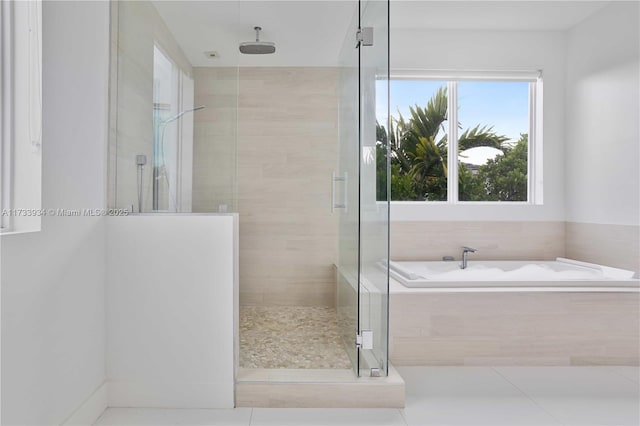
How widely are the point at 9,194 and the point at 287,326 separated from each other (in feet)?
7.14

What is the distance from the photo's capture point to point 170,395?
2152 millimetres

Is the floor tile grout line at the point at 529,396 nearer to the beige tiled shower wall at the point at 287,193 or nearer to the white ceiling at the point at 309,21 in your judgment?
the beige tiled shower wall at the point at 287,193

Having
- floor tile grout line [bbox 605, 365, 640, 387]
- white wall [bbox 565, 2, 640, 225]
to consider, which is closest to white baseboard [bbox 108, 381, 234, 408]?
floor tile grout line [bbox 605, 365, 640, 387]

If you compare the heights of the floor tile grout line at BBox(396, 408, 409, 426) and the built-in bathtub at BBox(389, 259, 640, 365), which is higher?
the built-in bathtub at BBox(389, 259, 640, 365)

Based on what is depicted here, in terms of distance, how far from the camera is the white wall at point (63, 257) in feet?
4.88

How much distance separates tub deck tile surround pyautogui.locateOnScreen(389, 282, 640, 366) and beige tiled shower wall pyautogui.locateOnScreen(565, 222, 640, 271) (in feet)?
2.84

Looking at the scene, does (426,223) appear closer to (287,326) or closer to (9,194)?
(287,326)

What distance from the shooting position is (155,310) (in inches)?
85.4

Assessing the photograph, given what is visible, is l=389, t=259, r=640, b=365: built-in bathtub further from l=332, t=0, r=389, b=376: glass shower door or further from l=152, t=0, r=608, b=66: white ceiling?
l=152, t=0, r=608, b=66: white ceiling

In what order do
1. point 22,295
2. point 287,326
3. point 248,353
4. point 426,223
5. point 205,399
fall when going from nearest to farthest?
point 22,295 → point 205,399 → point 248,353 → point 287,326 → point 426,223

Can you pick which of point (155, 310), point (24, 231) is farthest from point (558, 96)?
point (24, 231)

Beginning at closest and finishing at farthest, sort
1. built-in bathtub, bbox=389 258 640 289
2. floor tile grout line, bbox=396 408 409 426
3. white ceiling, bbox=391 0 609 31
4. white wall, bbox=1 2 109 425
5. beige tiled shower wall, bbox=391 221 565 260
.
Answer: white wall, bbox=1 2 109 425
floor tile grout line, bbox=396 408 409 426
built-in bathtub, bbox=389 258 640 289
white ceiling, bbox=391 0 609 31
beige tiled shower wall, bbox=391 221 565 260

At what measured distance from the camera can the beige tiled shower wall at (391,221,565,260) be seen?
4.04m

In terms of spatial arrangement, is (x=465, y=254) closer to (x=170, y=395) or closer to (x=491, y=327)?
(x=491, y=327)
